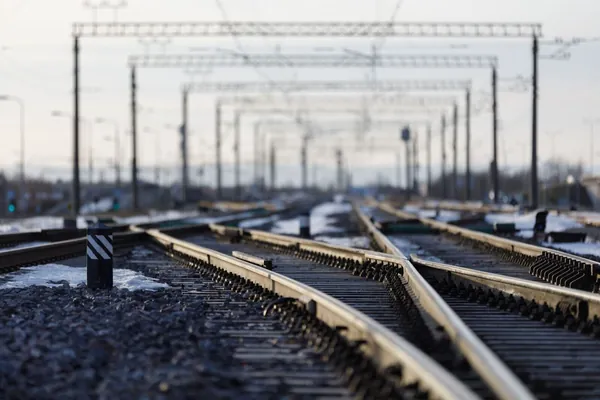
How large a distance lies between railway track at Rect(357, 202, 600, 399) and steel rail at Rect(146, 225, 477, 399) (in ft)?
3.36

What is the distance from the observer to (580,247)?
26.8 m

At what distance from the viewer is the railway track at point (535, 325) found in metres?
8.27

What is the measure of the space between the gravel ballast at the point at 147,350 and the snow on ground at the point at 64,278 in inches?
62.5

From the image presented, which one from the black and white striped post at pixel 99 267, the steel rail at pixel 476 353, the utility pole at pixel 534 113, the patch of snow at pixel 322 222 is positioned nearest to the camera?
the steel rail at pixel 476 353

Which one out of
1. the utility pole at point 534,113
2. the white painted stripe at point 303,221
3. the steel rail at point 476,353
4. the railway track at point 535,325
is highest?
the utility pole at point 534,113

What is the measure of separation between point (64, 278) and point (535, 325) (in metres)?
8.98

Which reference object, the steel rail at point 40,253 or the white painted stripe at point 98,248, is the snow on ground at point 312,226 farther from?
the white painted stripe at point 98,248

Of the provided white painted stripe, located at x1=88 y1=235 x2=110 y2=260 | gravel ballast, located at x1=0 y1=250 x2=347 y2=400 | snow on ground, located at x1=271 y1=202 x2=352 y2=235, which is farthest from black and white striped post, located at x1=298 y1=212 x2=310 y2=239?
gravel ballast, located at x1=0 y1=250 x2=347 y2=400

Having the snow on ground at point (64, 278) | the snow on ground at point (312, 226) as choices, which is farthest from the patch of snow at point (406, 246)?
the snow on ground at point (64, 278)

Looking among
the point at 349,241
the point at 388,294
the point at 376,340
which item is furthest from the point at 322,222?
the point at 376,340

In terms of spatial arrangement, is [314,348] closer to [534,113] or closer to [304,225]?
[304,225]

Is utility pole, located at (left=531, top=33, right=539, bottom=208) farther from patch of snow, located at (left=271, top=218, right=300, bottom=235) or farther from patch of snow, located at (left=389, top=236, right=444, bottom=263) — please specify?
patch of snow, located at (left=389, top=236, right=444, bottom=263)

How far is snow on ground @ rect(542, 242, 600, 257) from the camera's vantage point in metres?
24.9

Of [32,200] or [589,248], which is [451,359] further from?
[32,200]
